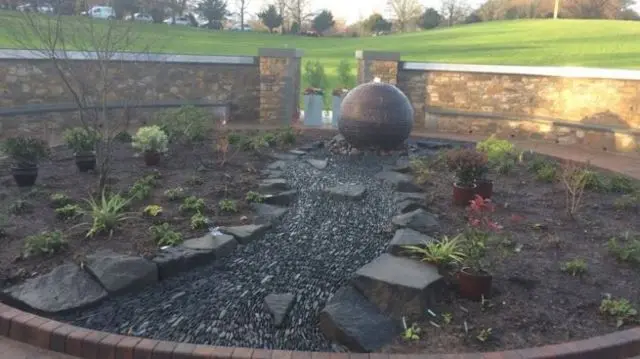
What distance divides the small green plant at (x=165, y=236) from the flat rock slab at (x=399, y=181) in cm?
305

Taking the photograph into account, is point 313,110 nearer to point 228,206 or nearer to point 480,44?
point 228,206

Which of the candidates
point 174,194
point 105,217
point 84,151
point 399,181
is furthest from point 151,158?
point 399,181

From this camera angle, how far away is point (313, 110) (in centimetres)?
1233

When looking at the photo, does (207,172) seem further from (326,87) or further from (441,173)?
(326,87)

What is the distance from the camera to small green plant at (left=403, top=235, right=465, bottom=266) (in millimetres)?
4143

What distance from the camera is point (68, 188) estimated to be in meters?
6.06

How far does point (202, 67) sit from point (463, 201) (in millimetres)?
7978

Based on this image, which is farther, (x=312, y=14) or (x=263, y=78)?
(x=312, y=14)

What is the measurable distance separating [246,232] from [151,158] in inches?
117

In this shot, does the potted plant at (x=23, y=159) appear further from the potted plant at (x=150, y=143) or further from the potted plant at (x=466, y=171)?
the potted plant at (x=466, y=171)

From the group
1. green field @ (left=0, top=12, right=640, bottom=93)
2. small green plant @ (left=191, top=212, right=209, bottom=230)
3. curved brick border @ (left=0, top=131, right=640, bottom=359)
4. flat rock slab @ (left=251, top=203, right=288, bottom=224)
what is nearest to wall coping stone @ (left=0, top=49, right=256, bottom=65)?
flat rock slab @ (left=251, top=203, right=288, bottom=224)

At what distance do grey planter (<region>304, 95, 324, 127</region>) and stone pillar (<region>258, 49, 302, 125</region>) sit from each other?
16.3 inches

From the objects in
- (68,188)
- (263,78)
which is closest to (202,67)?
(263,78)

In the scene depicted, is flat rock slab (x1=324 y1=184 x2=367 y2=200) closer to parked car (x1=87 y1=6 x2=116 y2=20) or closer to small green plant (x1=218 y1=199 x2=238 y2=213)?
small green plant (x1=218 y1=199 x2=238 y2=213)
